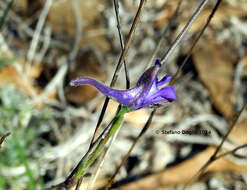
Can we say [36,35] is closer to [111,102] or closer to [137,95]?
[111,102]

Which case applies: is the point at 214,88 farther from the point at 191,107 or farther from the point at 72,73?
the point at 72,73

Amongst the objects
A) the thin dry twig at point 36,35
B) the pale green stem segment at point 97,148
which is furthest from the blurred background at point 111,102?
the pale green stem segment at point 97,148

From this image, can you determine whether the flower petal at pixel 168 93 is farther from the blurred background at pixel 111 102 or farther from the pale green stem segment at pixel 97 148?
the blurred background at pixel 111 102

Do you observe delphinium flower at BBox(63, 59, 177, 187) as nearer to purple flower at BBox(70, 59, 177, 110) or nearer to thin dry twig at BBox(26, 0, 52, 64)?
purple flower at BBox(70, 59, 177, 110)

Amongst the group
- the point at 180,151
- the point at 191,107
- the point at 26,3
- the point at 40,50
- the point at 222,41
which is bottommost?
the point at 180,151

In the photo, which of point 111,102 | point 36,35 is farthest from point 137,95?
point 36,35

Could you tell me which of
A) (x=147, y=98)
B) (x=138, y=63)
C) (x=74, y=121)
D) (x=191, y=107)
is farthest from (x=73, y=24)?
→ (x=147, y=98)

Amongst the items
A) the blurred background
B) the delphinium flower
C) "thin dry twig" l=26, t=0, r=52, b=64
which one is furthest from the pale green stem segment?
"thin dry twig" l=26, t=0, r=52, b=64
